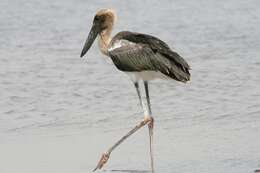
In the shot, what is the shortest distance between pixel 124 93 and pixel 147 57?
2.56 meters

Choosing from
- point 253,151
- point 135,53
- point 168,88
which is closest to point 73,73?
point 168,88

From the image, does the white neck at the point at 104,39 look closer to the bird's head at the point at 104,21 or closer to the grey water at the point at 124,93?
the bird's head at the point at 104,21

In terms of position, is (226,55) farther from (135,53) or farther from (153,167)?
(153,167)

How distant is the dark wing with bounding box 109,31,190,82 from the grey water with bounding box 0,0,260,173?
79 centimetres

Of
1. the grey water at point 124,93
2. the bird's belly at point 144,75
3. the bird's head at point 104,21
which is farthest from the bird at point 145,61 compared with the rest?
Answer: the grey water at point 124,93

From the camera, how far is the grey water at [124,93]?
8867mm

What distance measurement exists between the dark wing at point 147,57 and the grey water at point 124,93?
2.58ft

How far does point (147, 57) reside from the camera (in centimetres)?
916

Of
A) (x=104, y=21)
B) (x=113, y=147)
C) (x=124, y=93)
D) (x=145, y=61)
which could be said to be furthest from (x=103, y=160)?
(x=124, y=93)

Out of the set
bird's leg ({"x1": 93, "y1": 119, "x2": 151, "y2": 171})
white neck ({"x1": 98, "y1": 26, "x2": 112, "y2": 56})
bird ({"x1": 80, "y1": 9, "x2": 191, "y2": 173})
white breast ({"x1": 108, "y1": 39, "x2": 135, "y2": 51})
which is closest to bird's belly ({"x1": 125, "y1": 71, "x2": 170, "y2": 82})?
bird ({"x1": 80, "y1": 9, "x2": 191, "y2": 173})

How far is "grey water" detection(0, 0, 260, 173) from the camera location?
887 cm

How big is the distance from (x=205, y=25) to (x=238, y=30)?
69cm

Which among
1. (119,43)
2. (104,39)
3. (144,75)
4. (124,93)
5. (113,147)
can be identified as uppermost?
(119,43)

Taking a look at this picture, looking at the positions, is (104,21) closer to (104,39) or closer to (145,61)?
(104,39)
